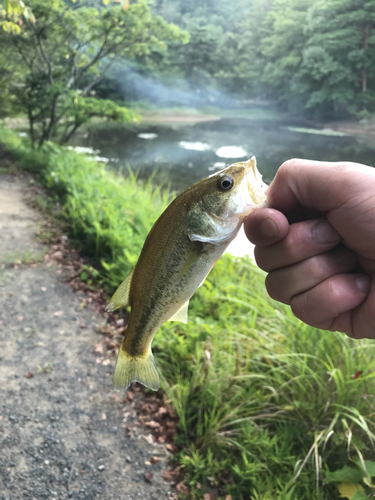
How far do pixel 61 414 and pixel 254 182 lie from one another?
2.18 metres

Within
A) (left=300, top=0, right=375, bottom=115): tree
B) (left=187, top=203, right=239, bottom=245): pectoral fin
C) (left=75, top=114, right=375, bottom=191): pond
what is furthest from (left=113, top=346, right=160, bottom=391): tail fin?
(left=300, top=0, right=375, bottom=115): tree

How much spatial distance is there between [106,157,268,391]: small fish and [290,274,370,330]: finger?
12.1 inches

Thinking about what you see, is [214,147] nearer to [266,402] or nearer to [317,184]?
[266,402]

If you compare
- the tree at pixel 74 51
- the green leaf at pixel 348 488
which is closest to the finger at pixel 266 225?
the green leaf at pixel 348 488

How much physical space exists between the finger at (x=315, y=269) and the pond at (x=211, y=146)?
1.01m

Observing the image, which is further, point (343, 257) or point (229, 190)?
point (343, 257)

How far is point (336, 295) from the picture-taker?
100 centimetres

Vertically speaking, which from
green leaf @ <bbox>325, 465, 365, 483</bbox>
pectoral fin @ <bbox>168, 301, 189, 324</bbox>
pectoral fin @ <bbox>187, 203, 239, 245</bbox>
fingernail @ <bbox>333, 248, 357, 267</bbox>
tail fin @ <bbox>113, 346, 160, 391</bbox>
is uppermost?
pectoral fin @ <bbox>187, 203, 239, 245</bbox>

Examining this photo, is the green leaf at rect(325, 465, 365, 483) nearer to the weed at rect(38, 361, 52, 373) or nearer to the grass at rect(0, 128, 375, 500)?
the grass at rect(0, 128, 375, 500)

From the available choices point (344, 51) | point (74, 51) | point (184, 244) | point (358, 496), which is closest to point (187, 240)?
point (184, 244)

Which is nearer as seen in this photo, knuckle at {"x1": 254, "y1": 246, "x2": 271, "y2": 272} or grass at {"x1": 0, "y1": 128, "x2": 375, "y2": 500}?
knuckle at {"x1": 254, "y1": 246, "x2": 271, "y2": 272}

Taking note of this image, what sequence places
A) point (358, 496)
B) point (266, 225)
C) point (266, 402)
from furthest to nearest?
1. point (266, 402)
2. point (358, 496)
3. point (266, 225)

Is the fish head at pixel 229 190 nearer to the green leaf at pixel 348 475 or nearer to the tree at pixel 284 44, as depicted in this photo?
the green leaf at pixel 348 475

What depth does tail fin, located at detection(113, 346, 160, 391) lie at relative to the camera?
101 centimetres
